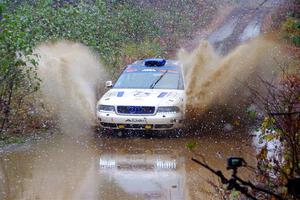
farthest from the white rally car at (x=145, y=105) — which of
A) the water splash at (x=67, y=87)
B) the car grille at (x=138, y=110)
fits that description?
the water splash at (x=67, y=87)

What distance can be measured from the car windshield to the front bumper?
4.98 ft

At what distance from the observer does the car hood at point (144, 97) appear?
1345 centimetres

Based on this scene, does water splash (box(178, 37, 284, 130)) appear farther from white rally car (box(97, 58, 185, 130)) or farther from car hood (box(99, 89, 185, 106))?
car hood (box(99, 89, 185, 106))

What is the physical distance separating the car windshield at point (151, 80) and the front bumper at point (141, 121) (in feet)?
4.98

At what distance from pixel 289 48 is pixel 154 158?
1429cm

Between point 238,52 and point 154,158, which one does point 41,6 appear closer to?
point 238,52

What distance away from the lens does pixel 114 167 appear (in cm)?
1087

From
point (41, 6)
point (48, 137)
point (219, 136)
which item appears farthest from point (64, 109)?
point (41, 6)

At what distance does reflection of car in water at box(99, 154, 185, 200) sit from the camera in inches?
358

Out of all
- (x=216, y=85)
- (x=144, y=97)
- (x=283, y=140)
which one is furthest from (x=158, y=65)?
(x=283, y=140)

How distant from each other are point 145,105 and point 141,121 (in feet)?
1.29

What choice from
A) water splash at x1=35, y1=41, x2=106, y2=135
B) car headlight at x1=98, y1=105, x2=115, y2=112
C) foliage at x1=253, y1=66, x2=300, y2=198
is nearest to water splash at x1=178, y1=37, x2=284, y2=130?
car headlight at x1=98, y1=105, x2=115, y2=112

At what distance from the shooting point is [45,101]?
16.9m

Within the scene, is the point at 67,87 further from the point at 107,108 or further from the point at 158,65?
the point at 107,108
